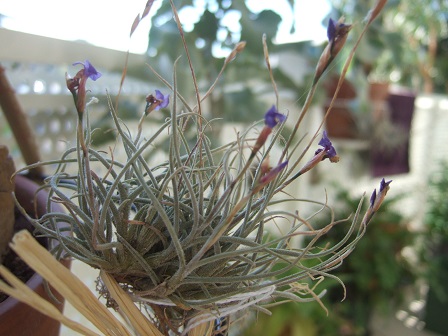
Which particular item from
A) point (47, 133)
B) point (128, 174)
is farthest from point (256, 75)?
point (128, 174)

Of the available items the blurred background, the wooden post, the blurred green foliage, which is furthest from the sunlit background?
the blurred green foliage

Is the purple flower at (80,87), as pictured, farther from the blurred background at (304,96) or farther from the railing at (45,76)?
the railing at (45,76)

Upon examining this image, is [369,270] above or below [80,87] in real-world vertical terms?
below

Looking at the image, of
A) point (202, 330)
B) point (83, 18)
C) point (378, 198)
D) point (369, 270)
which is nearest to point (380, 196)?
point (378, 198)

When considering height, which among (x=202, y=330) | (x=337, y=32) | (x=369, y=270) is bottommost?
(x=369, y=270)

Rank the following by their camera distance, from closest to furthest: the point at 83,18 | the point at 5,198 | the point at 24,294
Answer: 1. the point at 24,294
2. the point at 5,198
3. the point at 83,18

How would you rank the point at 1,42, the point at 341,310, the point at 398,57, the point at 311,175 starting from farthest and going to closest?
1. the point at 311,175
2. the point at 341,310
3. the point at 398,57
4. the point at 1,42

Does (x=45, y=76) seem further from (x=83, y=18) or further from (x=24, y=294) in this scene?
(x=24, y=294)

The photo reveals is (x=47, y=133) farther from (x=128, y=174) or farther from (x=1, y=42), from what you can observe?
(x=128, y=174)

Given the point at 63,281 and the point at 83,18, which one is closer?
the point at 63,281
